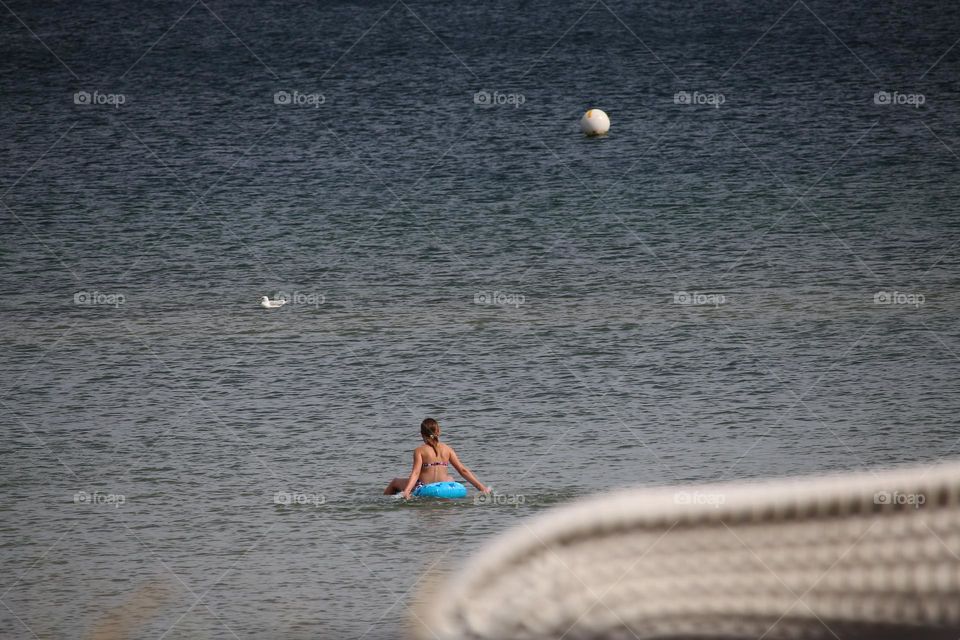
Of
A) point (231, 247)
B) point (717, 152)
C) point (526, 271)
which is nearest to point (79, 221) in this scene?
point (231, 247)

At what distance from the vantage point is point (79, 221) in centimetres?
3083

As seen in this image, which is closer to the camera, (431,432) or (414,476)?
(414,476)

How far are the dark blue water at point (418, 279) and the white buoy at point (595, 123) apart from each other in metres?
0.89

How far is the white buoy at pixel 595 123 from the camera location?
3731 cm

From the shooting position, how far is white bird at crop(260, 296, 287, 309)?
75.6 feet

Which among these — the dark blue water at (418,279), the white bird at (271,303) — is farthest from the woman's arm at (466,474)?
the white bird at (271,303)

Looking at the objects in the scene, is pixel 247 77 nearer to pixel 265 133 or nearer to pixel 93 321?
pixel 265 133

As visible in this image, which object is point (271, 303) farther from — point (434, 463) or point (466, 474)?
point (466, 474)

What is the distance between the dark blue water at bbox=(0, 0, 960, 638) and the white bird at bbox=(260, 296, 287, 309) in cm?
26

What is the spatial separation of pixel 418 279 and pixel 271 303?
2806mm

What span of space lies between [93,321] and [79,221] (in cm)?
901

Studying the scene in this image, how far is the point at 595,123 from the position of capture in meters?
37.2

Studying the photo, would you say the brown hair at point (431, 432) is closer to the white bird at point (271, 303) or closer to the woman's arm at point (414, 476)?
the woman's arm at point (414, 476)

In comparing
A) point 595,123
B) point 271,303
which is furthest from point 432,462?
point 595,123
